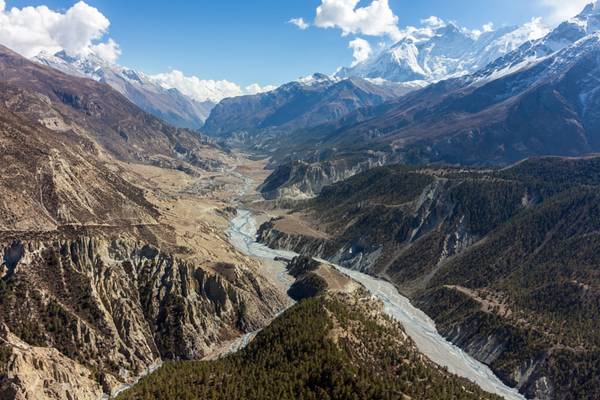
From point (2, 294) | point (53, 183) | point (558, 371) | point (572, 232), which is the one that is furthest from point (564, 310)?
point (53, 183)

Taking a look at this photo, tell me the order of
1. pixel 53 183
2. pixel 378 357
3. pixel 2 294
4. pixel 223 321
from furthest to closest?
pixel 53 183, pixel 223 321, pixel 2 294, pixel 378 357

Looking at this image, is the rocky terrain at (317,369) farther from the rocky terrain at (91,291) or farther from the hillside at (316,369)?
the rocky terrain at (91,291)

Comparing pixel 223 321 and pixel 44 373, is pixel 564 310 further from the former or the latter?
pixel 44 373

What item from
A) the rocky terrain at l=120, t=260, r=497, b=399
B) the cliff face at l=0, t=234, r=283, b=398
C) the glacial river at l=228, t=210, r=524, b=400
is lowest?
the glacial river at l=228, t=210, r=524, b=400

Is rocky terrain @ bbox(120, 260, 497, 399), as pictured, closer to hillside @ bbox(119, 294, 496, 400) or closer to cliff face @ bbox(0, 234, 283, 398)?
hillside @ bbox(119, 294, 496, 400)

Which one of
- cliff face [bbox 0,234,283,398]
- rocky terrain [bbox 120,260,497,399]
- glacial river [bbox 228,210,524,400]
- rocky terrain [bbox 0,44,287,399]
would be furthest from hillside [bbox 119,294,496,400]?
glacial river [bbox 228,210,524,400]

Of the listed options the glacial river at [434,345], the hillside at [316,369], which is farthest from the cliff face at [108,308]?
the glacial river at [434,345]

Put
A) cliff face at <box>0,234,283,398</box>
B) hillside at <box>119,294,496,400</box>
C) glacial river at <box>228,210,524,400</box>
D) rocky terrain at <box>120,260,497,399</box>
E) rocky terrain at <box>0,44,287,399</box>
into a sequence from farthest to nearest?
glacial river at <box>228,210,524,400</box> < cliff face at <box>0,234,283,398</box> < rocky terrain at <box>0,44,287,399</box> < rocky terrain at <box>120,260,497,399</box> < hillside at <box>119,294,496,400</box>
